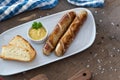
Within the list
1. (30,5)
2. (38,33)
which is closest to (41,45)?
(38,33)

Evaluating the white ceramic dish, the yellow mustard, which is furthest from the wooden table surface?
the yellow mustard

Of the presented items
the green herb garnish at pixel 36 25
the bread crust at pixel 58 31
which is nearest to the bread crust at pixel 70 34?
the bread crust at pixel 58 31

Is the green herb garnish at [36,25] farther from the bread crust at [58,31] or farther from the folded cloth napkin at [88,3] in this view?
the folded cloth napkin at [88,3]

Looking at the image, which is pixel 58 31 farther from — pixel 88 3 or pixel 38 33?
pixel 88 3

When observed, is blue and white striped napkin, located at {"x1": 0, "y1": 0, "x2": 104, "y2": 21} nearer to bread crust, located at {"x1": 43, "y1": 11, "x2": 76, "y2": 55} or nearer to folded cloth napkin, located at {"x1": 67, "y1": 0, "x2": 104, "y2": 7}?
folded cloth napkin, located at {"x1": 67, "y1": 0, "x2": 104, "y2": 7}

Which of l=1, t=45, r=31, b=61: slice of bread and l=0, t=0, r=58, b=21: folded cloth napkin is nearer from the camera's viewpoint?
l=1, t=45, r=31, b=61: slice of bread

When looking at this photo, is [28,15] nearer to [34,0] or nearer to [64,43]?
[34,0]
